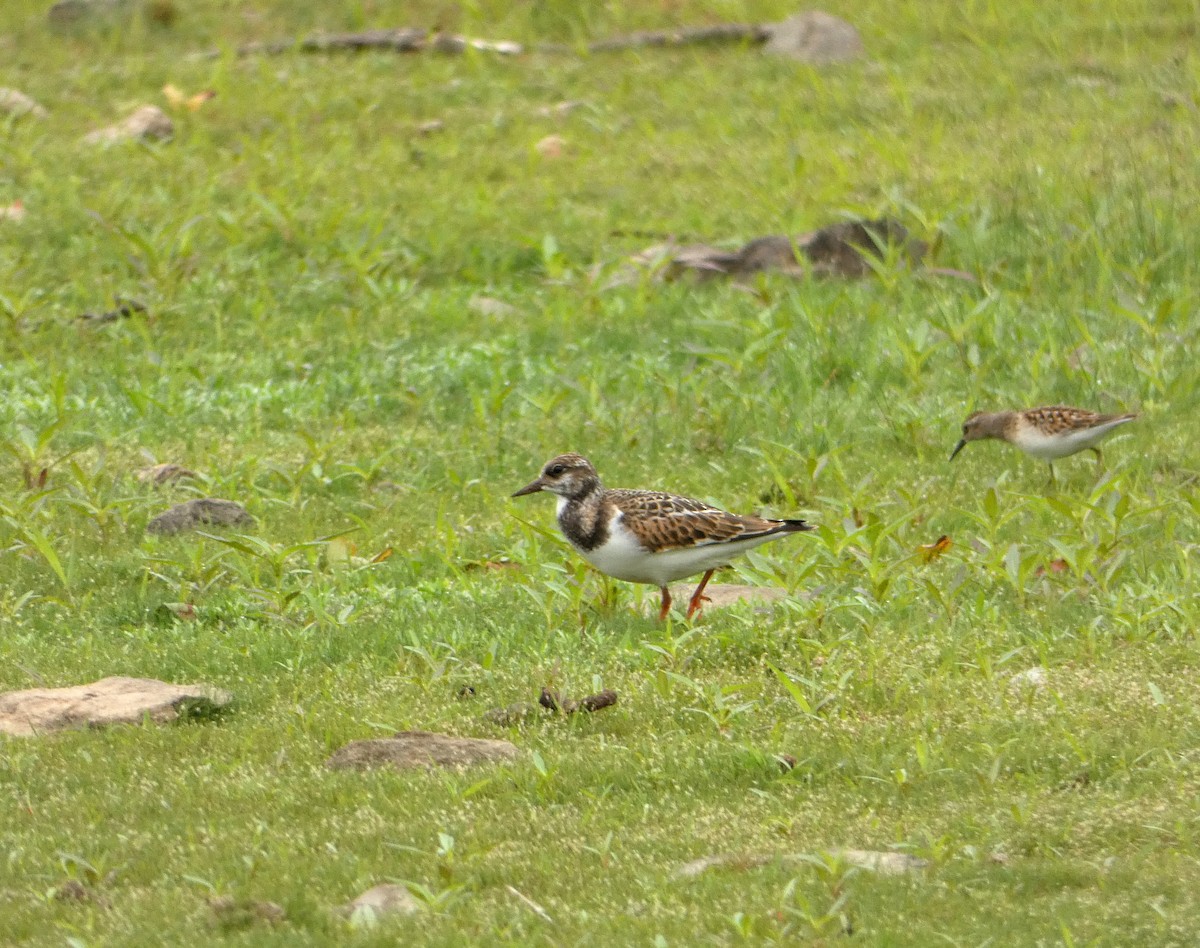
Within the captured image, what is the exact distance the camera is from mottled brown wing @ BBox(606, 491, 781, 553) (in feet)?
27.0

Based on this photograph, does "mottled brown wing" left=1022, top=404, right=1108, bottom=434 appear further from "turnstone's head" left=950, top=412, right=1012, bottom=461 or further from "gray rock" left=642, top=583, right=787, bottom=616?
"gray rock" left=642, top=583, right=787, bottom=616

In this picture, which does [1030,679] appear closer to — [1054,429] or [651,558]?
[651,558]

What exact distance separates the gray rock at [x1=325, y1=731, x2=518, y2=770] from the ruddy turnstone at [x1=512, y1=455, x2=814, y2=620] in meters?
1.53

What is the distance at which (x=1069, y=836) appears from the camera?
5941 millimetres

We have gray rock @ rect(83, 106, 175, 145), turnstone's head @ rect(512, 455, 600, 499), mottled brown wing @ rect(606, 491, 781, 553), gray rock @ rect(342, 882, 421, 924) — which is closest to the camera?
gray rock @ rect(342, 882, 421, 924)

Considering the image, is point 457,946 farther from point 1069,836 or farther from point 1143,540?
point 1143,540

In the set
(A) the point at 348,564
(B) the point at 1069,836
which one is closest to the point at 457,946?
(B) the point at 1069,836

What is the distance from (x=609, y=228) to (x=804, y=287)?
251 centimetres

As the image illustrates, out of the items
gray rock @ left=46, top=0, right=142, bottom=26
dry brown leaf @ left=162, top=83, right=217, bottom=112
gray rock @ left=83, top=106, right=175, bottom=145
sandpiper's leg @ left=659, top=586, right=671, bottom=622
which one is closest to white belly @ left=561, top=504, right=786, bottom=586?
sandpiper's leg @ left=659, top=586, right=671, bottom=622

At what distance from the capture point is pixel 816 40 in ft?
61.2

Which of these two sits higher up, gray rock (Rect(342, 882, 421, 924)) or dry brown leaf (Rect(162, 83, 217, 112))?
dry brown leaf (Rect(162, 83, 217, 112))

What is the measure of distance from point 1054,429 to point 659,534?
10.0 feet

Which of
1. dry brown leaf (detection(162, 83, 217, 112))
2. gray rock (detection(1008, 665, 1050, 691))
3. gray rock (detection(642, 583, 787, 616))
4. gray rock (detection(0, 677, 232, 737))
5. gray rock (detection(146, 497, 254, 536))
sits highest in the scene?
dry brown leaf (detection(162, 83, 217, 112))

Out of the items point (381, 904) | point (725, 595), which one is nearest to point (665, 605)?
point (725, 595)
